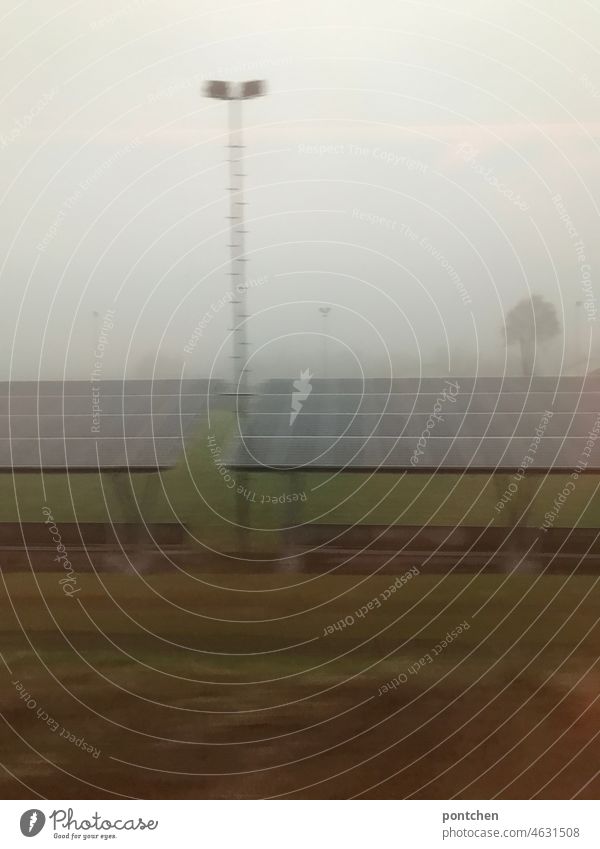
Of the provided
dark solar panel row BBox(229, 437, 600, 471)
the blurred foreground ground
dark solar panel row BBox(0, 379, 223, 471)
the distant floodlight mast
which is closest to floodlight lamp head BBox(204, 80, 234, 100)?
the distant floodlight mast

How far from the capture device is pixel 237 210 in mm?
1010

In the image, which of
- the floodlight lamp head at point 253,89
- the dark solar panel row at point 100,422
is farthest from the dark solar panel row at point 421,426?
the floodlight lamp head at point 253,89

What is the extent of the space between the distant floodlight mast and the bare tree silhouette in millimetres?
447

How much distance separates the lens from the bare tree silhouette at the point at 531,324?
1019mm

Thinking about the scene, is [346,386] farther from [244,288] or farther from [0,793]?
[0,793]

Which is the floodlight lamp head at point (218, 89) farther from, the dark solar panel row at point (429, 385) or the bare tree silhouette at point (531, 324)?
the bare tree silhouette at point (531, 324)

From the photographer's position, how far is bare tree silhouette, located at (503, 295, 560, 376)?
40.1 inches

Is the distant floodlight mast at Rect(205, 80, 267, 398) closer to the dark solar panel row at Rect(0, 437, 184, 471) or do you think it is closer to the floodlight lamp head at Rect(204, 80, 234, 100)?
the floodlight lamp head at Rect(204, 80, 234, 100)

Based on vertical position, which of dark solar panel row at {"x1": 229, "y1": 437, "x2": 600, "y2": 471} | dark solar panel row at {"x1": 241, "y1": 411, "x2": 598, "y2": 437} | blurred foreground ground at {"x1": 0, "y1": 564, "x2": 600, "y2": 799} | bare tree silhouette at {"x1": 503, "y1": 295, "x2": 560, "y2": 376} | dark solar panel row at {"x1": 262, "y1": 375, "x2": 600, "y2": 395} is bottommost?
blurred foreground ground at {"x1": 0, "y1": 564, "x2": 600, "y2": 799}

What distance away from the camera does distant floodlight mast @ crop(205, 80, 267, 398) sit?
3.28 feet

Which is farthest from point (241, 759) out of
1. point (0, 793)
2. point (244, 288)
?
point (244, 288)

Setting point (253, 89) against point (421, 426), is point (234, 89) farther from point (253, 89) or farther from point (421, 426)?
point (421, 426)

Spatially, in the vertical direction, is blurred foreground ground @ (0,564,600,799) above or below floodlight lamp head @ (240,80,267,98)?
below

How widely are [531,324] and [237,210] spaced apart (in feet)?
1.74
